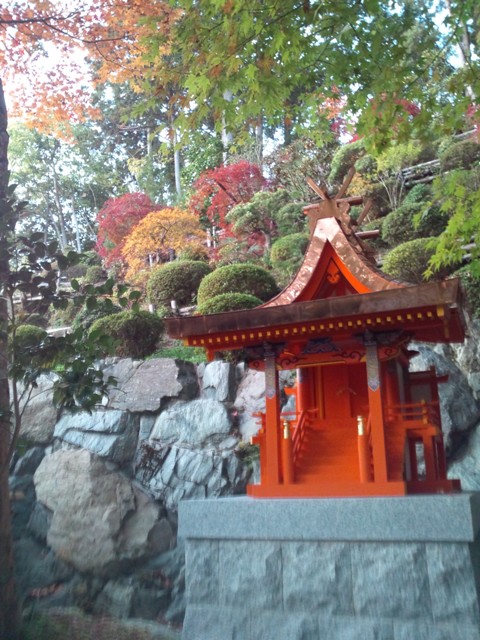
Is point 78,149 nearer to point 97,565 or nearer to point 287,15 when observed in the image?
point 97,565

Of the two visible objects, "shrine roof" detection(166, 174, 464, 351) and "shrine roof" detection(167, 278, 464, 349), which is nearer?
"shrine roof" detection(167, 278, 464, 349)

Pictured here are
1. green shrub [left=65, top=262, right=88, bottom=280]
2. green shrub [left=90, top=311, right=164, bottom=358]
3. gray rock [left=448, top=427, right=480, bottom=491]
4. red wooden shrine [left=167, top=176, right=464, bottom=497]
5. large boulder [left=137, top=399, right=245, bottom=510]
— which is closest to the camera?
red wooden shrine [left=167, top=176, right=464, bottom=497]

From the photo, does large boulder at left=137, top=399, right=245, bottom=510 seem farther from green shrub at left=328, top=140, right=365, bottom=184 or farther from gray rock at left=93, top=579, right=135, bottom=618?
green shrub at left=328, top=140, right=365, bottom=184

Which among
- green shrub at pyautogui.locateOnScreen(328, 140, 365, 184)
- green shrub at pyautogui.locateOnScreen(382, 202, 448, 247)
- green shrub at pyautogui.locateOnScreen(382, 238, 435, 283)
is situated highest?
green shrub at pyautogui.locateOnScreen(328, 140, 365, 184)

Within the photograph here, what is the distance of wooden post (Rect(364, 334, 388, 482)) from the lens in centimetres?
623

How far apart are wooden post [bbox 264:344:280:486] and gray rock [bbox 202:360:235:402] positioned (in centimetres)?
501

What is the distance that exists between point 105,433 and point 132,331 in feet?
9.71

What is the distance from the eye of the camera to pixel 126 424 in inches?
460

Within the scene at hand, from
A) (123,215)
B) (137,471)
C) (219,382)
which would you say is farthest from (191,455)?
(123,215)

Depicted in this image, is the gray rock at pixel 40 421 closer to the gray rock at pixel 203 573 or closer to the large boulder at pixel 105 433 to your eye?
the large boulder at pixel 105 433

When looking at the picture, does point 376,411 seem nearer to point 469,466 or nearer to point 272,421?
point 272,421

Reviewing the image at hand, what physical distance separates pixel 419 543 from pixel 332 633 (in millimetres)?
1196

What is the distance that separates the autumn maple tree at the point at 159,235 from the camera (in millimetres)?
18141

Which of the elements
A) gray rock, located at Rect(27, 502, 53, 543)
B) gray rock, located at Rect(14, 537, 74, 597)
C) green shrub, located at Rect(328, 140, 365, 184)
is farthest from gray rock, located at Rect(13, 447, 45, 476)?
green shrub, located at Rect(328, 140, 365, 184)
